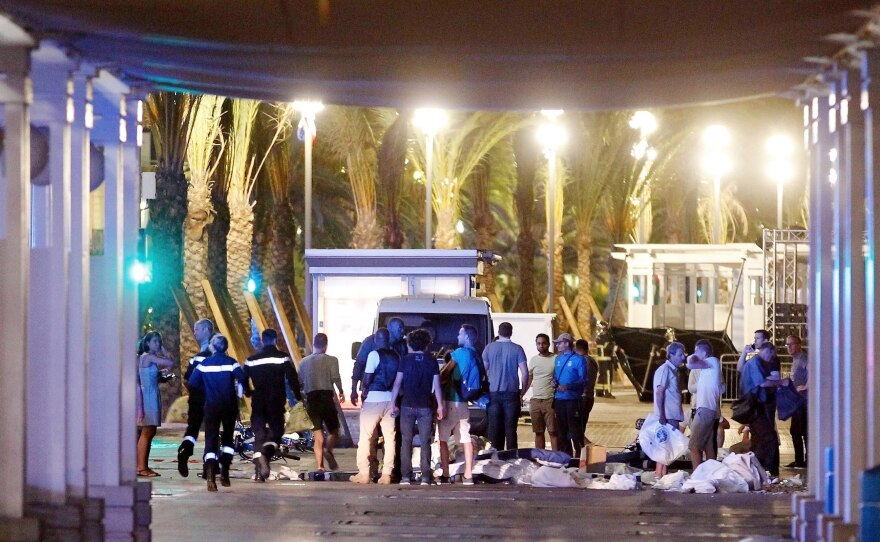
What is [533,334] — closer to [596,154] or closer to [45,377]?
[596,154]

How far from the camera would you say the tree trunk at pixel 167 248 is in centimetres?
3005

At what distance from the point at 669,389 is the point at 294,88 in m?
6.39

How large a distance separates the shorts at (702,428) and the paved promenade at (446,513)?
2.94ft

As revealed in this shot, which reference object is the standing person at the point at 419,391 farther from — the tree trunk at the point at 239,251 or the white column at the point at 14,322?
the tree trunk at the point at 239,251

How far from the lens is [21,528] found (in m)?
9.53

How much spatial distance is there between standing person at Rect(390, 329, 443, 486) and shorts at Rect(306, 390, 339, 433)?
145cm

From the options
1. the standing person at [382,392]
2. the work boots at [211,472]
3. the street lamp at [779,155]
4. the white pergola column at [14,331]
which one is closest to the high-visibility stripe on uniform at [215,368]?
the work boots at [211,472]

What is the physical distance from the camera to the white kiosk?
3953 centimetres

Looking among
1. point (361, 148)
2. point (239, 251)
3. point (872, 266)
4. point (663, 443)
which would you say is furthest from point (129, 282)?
point (361, 148)

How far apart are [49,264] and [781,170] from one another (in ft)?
118

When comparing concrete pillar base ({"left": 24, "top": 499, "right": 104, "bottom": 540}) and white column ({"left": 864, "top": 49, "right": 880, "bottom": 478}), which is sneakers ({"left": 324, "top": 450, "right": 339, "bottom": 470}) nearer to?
concrete pillar base ({"left": 24, "top": 499, "right": 104, "bottom": 540})

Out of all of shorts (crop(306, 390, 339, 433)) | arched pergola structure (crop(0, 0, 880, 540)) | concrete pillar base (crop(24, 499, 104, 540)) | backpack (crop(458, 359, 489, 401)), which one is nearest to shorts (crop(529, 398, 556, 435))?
backpack (crop(458, 359, 489, 401))

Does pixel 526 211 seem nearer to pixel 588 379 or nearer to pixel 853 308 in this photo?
pixel 588 379

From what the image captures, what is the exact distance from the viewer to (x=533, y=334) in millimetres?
29500
